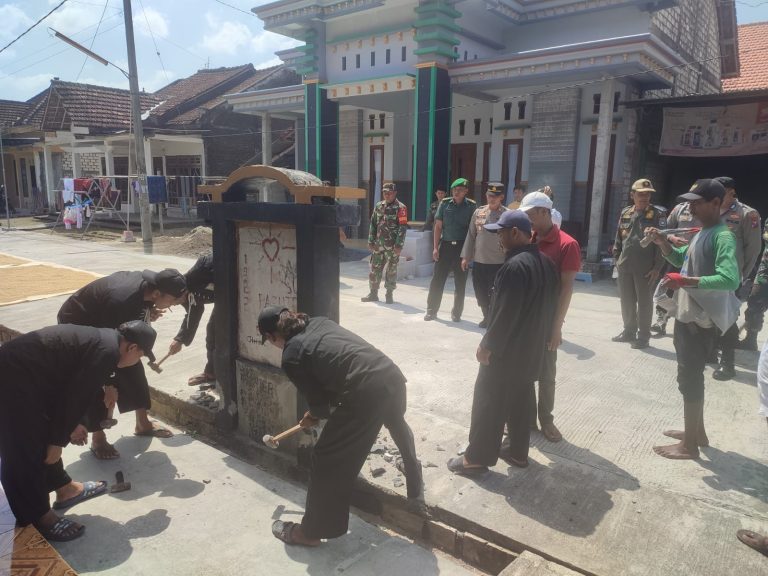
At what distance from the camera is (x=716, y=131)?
986 centimetres

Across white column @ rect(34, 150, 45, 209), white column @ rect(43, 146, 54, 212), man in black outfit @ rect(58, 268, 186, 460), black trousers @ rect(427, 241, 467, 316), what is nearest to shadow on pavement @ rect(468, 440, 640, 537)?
man in black outfit @ rect(58, 268, 186, 460)

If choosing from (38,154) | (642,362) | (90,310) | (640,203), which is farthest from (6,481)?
(38,154)

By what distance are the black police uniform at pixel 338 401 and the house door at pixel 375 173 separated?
1194 centimetres

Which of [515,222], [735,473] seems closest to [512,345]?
[515,222]

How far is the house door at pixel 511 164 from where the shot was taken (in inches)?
469

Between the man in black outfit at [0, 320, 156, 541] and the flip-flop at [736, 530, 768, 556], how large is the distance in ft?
10.8

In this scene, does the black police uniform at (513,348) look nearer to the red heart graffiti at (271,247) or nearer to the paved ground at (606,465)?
the paved ground at (606,465)

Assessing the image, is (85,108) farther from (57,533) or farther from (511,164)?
(57,533)

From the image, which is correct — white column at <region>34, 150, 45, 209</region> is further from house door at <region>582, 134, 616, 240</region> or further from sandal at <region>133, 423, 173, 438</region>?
sandal at <region>133, 423, 173, 438</region>

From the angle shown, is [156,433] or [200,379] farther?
[200,379]

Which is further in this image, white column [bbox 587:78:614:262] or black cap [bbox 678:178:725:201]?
white column [bbox 587:78:614:262]

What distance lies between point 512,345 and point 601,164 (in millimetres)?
7342

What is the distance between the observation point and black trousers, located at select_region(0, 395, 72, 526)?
2.75 metres

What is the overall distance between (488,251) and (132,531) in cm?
425
